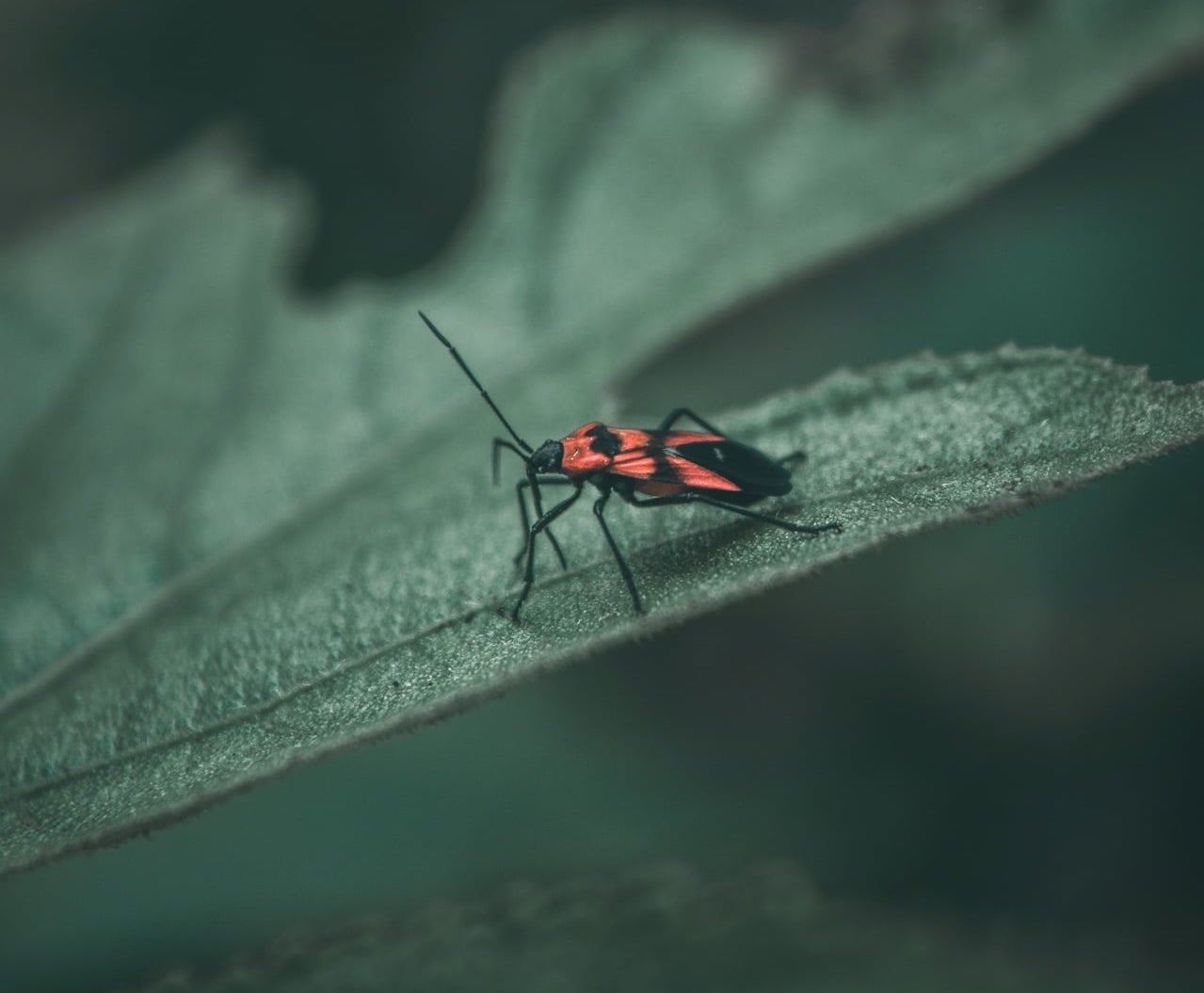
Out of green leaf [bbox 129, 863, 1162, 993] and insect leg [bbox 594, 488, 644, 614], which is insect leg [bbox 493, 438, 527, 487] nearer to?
insect leg [bbox 594, 488, 644, 614]

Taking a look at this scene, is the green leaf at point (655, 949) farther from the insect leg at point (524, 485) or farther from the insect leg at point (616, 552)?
the insect leg at point (524, 485)

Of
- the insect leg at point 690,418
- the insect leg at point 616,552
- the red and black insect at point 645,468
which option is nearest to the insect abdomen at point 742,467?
the red and black insect at point 645,468

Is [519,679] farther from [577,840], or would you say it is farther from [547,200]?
[547,200]

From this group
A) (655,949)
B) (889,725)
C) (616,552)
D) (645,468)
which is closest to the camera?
(655,949)

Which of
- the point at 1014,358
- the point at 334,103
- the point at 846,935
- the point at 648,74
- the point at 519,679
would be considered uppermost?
the point at 334,103

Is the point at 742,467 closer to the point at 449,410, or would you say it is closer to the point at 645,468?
the point at 645,468

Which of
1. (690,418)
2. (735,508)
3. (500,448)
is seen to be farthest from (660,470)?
(500,448)

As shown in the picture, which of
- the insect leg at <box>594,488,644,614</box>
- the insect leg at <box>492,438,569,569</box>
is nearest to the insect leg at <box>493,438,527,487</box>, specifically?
the insect leg at <box>492,438,569,569</box>

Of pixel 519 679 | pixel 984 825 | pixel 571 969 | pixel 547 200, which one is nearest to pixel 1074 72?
pixel 547 200
